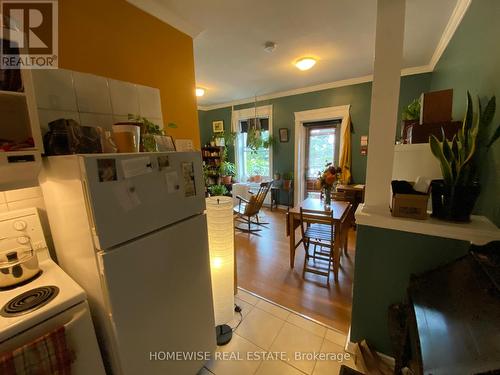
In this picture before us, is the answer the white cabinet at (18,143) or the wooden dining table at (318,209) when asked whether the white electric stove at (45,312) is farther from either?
the wooden dining table at (318,209)

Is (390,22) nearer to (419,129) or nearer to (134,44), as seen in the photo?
(419,129)

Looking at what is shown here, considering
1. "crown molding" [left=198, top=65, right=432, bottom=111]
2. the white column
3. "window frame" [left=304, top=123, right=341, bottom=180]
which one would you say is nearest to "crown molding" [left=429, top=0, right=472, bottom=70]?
"crown molding" [left=198, top=65, right=432, bottom=111]

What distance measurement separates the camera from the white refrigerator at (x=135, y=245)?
0.84 m

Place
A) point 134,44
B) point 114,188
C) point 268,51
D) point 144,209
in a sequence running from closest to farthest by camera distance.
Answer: point 114,188, point 144,209, point 134,44, point 268,51

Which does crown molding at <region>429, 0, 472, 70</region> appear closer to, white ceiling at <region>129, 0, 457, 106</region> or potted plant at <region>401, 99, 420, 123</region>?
white ceiling at <region>129, 0, 457, 106</region>

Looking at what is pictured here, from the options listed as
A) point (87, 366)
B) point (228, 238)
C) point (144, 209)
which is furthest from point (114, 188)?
point (228, 238)

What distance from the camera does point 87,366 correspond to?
0.88m

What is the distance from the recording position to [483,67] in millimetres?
1367

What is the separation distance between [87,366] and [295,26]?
282cm

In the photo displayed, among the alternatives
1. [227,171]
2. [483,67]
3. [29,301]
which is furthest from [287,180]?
[29,301]

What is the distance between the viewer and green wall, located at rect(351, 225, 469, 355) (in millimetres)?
1195

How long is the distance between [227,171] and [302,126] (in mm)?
2185

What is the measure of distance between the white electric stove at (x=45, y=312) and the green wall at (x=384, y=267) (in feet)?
5.04

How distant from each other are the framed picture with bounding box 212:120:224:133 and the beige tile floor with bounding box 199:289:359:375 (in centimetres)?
466
